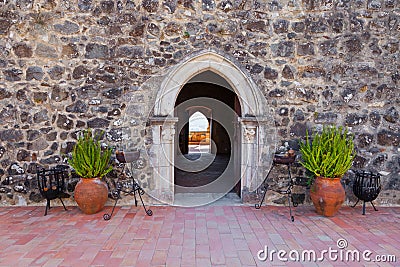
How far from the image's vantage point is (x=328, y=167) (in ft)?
11.9

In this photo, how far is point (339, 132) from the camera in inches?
157

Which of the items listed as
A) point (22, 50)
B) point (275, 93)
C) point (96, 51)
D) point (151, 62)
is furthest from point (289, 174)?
point (22, 50)

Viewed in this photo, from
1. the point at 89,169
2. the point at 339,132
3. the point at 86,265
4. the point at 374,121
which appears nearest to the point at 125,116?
the point at 89,169

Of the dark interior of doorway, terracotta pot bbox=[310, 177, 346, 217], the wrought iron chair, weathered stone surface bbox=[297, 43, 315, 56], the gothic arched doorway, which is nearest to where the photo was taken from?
terracotta pot bbox=[310, 177, 346, 217]

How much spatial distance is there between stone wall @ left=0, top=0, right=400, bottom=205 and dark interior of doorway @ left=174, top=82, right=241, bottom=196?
0.99 metres

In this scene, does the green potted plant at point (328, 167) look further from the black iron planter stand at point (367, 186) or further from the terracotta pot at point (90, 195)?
the terracotta pot at point (90, 195)

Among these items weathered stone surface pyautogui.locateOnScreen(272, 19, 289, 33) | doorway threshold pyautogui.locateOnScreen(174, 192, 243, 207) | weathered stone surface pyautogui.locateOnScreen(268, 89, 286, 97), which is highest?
weathered stone surface pyautogui.locateOnScreen(272, 19, 289, 33)

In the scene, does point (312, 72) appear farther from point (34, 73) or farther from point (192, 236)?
point (34, 73)

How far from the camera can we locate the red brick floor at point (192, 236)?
100 inches

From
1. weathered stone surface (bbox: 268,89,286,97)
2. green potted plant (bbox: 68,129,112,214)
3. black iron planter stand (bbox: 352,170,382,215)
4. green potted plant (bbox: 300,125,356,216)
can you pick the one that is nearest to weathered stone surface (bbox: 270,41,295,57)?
weathered stone surface (bbox: 268,89,286,97)

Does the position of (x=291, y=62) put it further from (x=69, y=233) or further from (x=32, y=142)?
(x=32, y=142)

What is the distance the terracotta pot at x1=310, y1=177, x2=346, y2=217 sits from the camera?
3545 millimetres

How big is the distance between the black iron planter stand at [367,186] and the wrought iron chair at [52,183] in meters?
4.04

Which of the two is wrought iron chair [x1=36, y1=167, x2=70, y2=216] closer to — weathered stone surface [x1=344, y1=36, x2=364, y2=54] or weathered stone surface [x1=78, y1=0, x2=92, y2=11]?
weathered stone surface [x1=78, y1=0, x2=92, y2=11]
